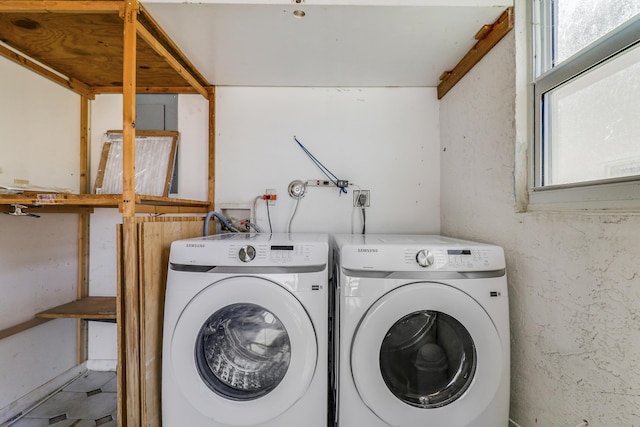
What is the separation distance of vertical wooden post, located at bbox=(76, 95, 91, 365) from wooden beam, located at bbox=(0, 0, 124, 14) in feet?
2.75

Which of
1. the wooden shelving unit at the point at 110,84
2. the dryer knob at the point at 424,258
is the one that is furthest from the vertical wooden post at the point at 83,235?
the dryer knob at the point at 424,258

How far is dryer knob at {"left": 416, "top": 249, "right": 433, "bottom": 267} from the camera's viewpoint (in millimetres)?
1088

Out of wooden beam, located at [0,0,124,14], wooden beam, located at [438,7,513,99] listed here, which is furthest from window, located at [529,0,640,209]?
wooden beam, located at [0,0,124,14]

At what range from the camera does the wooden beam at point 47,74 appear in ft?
4.89

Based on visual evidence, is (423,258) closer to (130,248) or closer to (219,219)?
(130,248)

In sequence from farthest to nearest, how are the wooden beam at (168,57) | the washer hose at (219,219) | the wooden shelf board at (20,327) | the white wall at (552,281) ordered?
1. the washer hose at (219,219)
2. the wooden shelf board at (20,327)
3. the wooden beam at (168,57)
4. the white wall at (552,281)

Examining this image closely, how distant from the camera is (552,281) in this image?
103 cm

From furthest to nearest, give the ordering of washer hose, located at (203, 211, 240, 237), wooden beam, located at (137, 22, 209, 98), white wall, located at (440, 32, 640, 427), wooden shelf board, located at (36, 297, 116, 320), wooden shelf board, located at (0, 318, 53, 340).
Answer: washer hose, located at (203, 211, 240, 237)
wooden shelf board, located at (36, 297, 116, 320)
wooden shelf board, located at (0, 318, 53, 340)
wooden beam, located at (137, 22, 209, 98)
white wall, located at (440, 32, 640, 427)

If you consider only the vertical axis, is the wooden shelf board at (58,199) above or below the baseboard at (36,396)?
above

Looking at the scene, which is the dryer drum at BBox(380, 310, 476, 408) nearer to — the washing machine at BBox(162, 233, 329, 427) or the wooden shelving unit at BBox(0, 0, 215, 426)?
the washing machine at BBox(162, 233, 329, 427)

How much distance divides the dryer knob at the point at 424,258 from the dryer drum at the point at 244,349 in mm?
614

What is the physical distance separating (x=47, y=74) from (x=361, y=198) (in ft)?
6.80

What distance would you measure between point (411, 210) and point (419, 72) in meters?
0.88

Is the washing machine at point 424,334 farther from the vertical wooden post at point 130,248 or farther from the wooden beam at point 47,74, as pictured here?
the wooden beam at point 47,74
